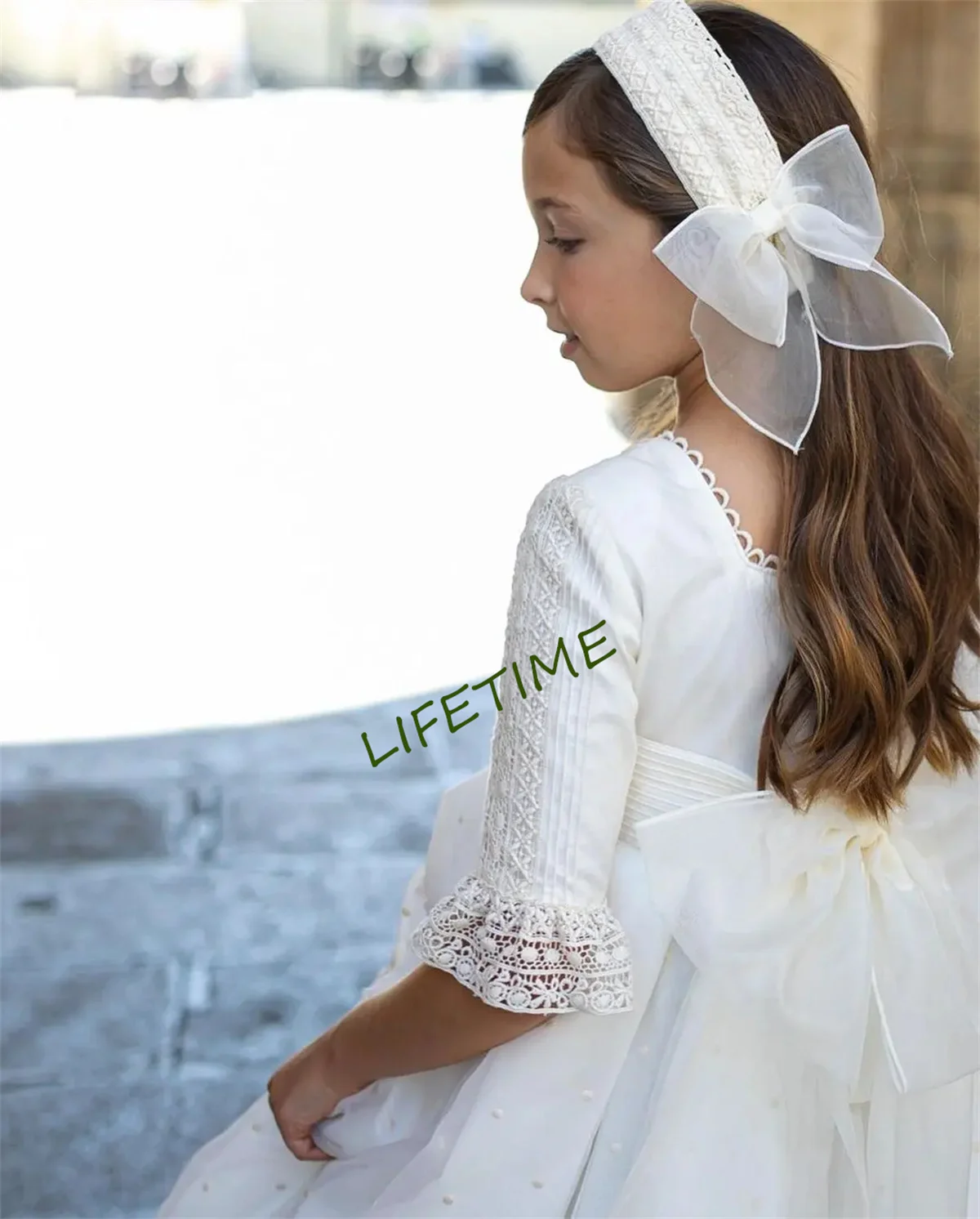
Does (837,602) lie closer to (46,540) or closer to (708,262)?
(708,262)

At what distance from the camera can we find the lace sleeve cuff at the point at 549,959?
1071mm

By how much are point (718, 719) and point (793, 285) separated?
317 millimetres

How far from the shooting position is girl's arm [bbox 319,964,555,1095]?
1137 millimetres

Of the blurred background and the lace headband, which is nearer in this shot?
the lace headband

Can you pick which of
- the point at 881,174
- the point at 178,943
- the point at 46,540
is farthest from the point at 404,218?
the point at 881,174

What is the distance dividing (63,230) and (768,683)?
739 centimetres

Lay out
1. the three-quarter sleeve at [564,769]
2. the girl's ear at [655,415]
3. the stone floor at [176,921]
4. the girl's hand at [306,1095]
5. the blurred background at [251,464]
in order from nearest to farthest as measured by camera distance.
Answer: the three-quarter sleeve at [564,769]
the girl's hand at [306,1095]
the girl's ear at [655,415]
the stone floor at [176,921]
the blurred background at [251,464]

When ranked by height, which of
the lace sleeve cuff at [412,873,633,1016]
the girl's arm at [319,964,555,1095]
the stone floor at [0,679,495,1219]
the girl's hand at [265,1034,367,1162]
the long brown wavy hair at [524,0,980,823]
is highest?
the long brown wavy hair at [524,0,980,823]

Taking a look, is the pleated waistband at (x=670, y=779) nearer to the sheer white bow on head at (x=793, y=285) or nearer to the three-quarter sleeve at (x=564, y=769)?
the three-quarter sleeve at (x=564, y=769)

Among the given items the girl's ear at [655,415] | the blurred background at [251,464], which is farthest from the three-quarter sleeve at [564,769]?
the blurred background at [251,464]

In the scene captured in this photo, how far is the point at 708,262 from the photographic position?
1073 mm

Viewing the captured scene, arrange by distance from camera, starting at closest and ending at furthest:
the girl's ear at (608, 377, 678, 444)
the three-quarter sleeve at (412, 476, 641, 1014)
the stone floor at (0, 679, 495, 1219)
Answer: the three-quarter sleeve at (412, 476, 641, 1014) < the girl's ear at (608, 377, 678, 444) < the stone floor at (0, 679, 495, 1219)

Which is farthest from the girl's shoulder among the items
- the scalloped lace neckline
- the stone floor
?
the stone floor

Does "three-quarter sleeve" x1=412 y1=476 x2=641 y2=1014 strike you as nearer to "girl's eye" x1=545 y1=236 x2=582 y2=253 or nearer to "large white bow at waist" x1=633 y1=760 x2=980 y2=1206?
"large white bow at waist" x1=633 y1=760 x2=980 y2=1206
